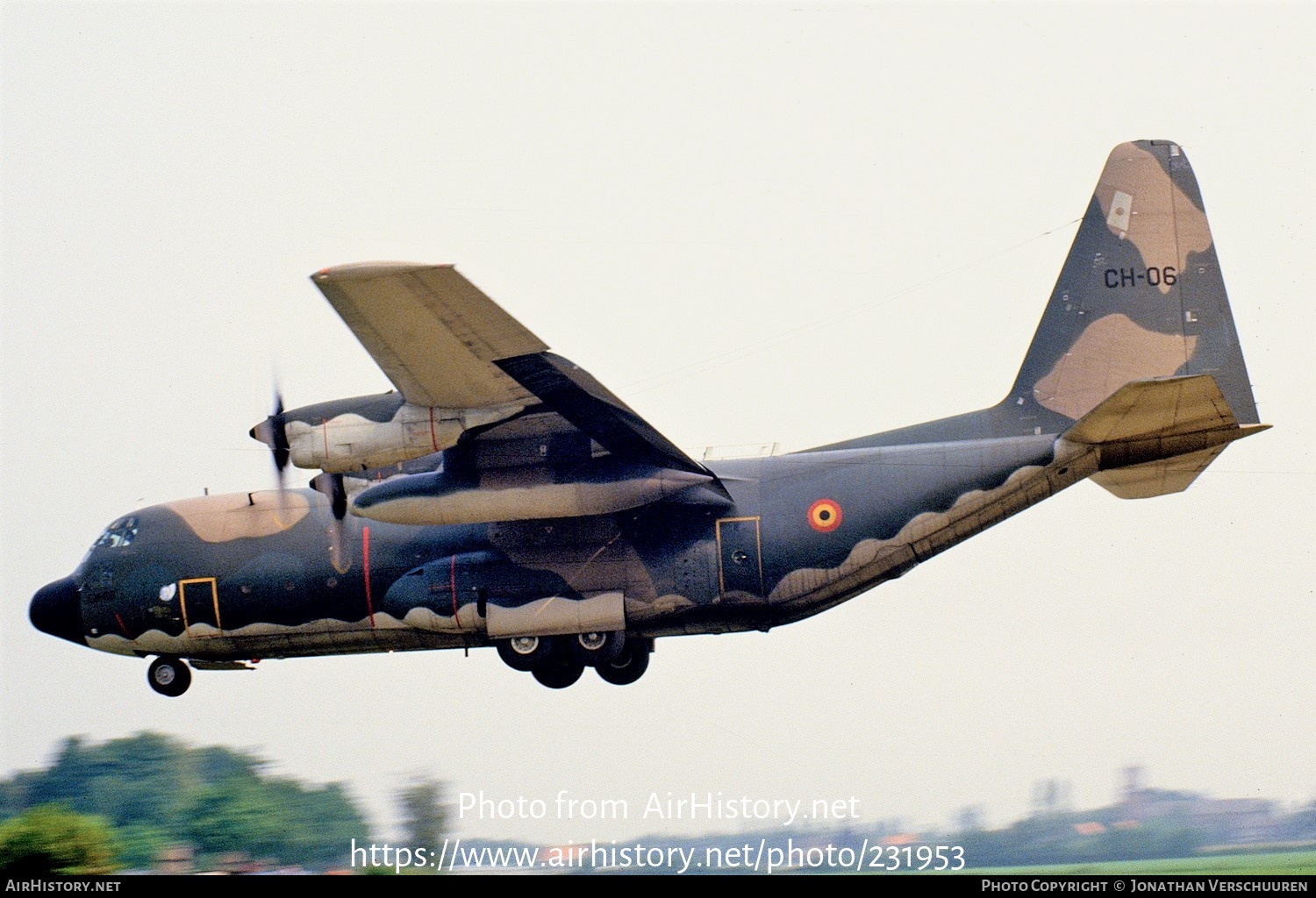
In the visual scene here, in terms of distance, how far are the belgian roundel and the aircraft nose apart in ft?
33.3

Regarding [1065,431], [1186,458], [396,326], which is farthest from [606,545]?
[1186,458]

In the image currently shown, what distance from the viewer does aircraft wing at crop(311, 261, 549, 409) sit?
646 inches

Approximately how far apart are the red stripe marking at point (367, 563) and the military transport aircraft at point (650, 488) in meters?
0.03

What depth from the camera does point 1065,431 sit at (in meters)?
19.4

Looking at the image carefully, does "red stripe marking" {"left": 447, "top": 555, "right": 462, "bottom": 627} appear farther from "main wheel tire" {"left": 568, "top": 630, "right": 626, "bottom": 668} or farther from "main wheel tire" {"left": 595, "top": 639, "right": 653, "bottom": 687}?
"main wheel tire" {"left": 595, "top": 639, "right": 653, "bottom": 687}

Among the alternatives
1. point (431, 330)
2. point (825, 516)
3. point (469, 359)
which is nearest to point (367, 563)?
point (469, 359)

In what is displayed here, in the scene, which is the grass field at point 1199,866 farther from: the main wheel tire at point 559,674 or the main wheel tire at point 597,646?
the main wheel tire at point 559,674

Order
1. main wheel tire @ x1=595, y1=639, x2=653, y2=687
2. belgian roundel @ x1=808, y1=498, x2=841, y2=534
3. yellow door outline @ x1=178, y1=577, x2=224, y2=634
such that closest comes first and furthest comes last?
belgian roundel @ x1=808, y1=498, x2=841, y2=534 < yellow door outline @ x1=178, y1=577, x2=224, y2=634 < main wheel tire @ x1=595, y1=639, x2=653, y2=687

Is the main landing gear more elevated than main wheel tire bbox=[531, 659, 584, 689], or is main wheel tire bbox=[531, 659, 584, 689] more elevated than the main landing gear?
the main landing gear

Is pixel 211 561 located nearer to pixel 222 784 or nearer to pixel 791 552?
pixel 222 784

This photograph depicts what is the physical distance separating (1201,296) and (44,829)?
602 inches

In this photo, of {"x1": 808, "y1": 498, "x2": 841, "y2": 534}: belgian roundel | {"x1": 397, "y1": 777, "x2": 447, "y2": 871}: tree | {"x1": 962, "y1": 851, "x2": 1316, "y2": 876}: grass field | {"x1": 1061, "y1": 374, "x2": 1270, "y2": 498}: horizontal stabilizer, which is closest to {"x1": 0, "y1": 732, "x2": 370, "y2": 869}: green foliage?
{"x1": 397, "y1": 777, "x2": 447, "y2": 871}: tree

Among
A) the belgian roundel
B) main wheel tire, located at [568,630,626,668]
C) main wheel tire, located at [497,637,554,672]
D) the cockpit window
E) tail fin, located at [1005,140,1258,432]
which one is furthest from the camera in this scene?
the cockpit window

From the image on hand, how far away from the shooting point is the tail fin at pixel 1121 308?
65.2 ft
